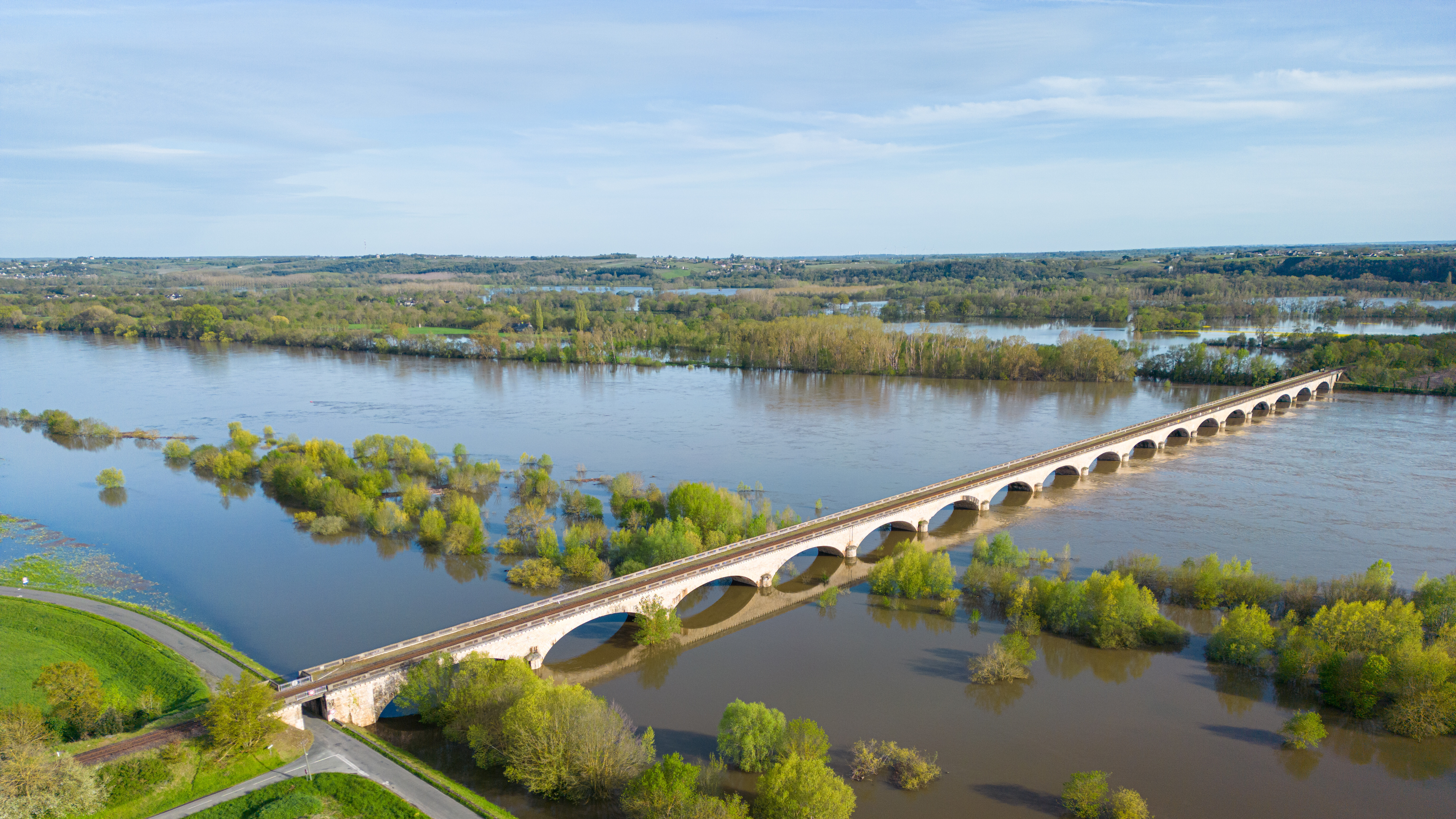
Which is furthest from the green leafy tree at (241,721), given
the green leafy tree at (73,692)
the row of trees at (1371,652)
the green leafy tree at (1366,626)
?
the green leafy tree at (1366,626)

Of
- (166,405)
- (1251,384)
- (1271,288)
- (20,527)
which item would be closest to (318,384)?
(166,405)

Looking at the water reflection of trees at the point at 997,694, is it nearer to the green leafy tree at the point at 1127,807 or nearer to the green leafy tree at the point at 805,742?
the green leafy tree at the point at 1127,807

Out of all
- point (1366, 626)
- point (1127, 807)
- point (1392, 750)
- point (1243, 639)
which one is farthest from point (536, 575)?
point (1366, 626)

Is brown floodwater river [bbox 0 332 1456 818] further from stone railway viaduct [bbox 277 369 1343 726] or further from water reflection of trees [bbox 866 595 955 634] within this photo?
stone railway viaduct [bbox 277 369 1343 726]

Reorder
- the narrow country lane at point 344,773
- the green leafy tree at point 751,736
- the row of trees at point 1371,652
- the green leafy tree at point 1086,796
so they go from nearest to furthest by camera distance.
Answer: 1. the narrow country lane at point 344,773
2. the green leafy tree at point 1086,796
3. the green leafy tree at point 751,736
4. the row of trees at point 1371,652

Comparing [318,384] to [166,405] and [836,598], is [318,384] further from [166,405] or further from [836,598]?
[836,598]

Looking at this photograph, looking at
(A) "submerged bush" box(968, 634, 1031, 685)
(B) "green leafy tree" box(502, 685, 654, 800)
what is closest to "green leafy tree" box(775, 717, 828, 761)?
(B) "green leafy tree" box(502, 685, 654, 800)
